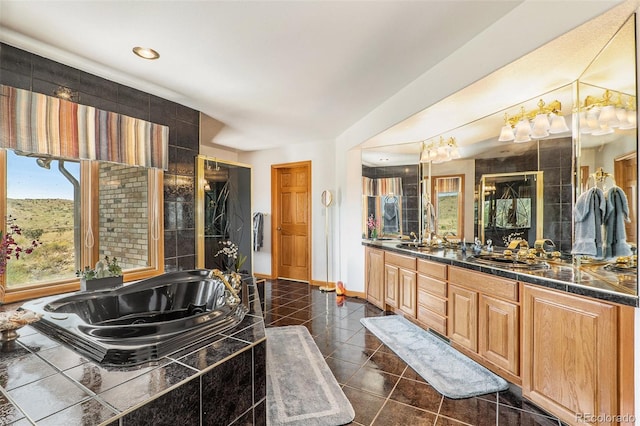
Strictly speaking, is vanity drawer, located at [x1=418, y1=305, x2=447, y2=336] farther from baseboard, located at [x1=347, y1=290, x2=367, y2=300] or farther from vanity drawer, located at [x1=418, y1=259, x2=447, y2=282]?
baseboard, located at [x1=347, y1=290, x2=367, y2=300]

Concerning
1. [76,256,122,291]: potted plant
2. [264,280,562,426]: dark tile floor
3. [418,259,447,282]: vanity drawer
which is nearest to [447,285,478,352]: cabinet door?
[418,259,447,282]: vanity drawer

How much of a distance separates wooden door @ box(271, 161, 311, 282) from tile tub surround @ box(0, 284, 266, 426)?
3.67m

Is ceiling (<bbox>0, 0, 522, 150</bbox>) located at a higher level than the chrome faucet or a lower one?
higher

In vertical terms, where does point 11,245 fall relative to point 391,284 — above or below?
above

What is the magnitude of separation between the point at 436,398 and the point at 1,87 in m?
3.60

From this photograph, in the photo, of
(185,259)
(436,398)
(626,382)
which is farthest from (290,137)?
(626,382)

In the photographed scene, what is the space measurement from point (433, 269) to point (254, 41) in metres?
2.43

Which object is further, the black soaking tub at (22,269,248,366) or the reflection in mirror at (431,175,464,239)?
the reflection in mirror at (431,175,464,239)

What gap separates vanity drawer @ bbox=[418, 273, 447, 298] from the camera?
8.54 feet

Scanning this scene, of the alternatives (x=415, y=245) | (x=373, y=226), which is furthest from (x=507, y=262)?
(x=373, y=226)

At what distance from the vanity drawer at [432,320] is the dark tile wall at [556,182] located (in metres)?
1.12

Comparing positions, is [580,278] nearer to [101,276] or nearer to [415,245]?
[415,245]

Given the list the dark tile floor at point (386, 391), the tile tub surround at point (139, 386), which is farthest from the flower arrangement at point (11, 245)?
the dark tile floor at point (386, 391)

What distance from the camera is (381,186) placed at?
13.6ft
